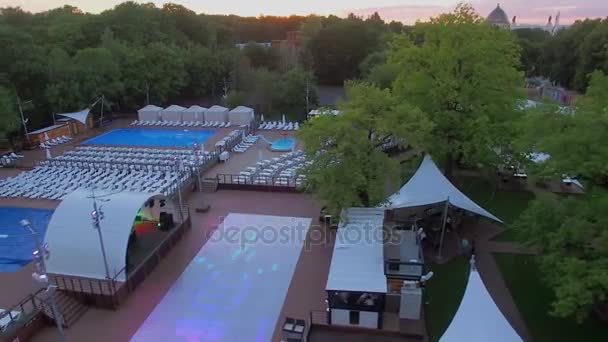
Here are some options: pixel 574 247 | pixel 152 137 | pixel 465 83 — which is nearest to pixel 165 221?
pixel 465 83

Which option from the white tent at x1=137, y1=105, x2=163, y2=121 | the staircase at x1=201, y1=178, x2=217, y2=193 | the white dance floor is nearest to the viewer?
the white dance floor

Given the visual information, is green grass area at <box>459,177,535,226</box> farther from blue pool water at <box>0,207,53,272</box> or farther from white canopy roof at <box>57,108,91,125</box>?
white canopy roof at <box>57,108,91,125</box>

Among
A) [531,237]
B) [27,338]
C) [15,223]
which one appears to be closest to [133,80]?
[15,223]

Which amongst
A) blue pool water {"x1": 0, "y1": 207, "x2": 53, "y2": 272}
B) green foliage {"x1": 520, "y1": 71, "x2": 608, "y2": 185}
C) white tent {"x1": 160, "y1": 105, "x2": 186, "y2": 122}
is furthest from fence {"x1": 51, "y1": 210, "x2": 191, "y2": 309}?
white tent {"x1": 160, "y1": 105, "x2": 186, "y2": 122}

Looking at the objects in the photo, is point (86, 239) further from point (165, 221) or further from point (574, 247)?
point (574, 247)

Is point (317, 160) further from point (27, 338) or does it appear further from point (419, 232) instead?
point (27, 338)

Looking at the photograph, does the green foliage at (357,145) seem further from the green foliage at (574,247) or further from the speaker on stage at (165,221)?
the speaker on stage at (165,221)
